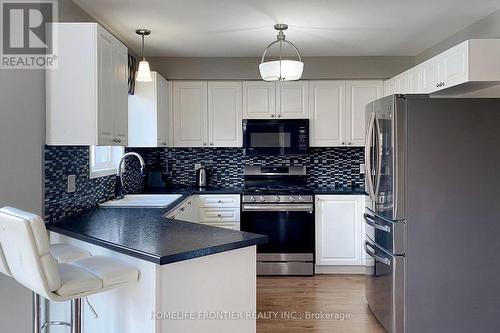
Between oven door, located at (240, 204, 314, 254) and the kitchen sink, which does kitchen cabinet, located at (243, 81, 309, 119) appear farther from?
the kitchen sink

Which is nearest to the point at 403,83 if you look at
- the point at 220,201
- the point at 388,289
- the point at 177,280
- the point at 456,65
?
the point at 456,65

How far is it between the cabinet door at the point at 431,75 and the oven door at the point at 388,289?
4.33 feet

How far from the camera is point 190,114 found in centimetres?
444

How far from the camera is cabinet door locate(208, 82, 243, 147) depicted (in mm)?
4414

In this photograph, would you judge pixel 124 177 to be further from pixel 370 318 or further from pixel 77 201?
pixel 370 318

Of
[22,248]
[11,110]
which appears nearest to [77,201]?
[11,110]

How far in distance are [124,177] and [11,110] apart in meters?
1.87

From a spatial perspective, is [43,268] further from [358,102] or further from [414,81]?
[358,102]

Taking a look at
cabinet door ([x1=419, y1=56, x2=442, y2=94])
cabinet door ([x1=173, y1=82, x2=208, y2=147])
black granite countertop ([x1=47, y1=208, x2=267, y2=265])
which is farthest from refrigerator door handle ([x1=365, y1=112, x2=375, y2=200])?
cabinet door ([x1=173, y1=82, x2=208, y2=147])

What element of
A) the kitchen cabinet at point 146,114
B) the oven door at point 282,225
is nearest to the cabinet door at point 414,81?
the oven door at point 282,225

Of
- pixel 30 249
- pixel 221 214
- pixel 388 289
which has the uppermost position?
pixel 30 249

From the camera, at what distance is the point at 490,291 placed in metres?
2.59

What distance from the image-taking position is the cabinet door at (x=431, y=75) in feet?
9.77

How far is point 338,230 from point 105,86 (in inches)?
111
